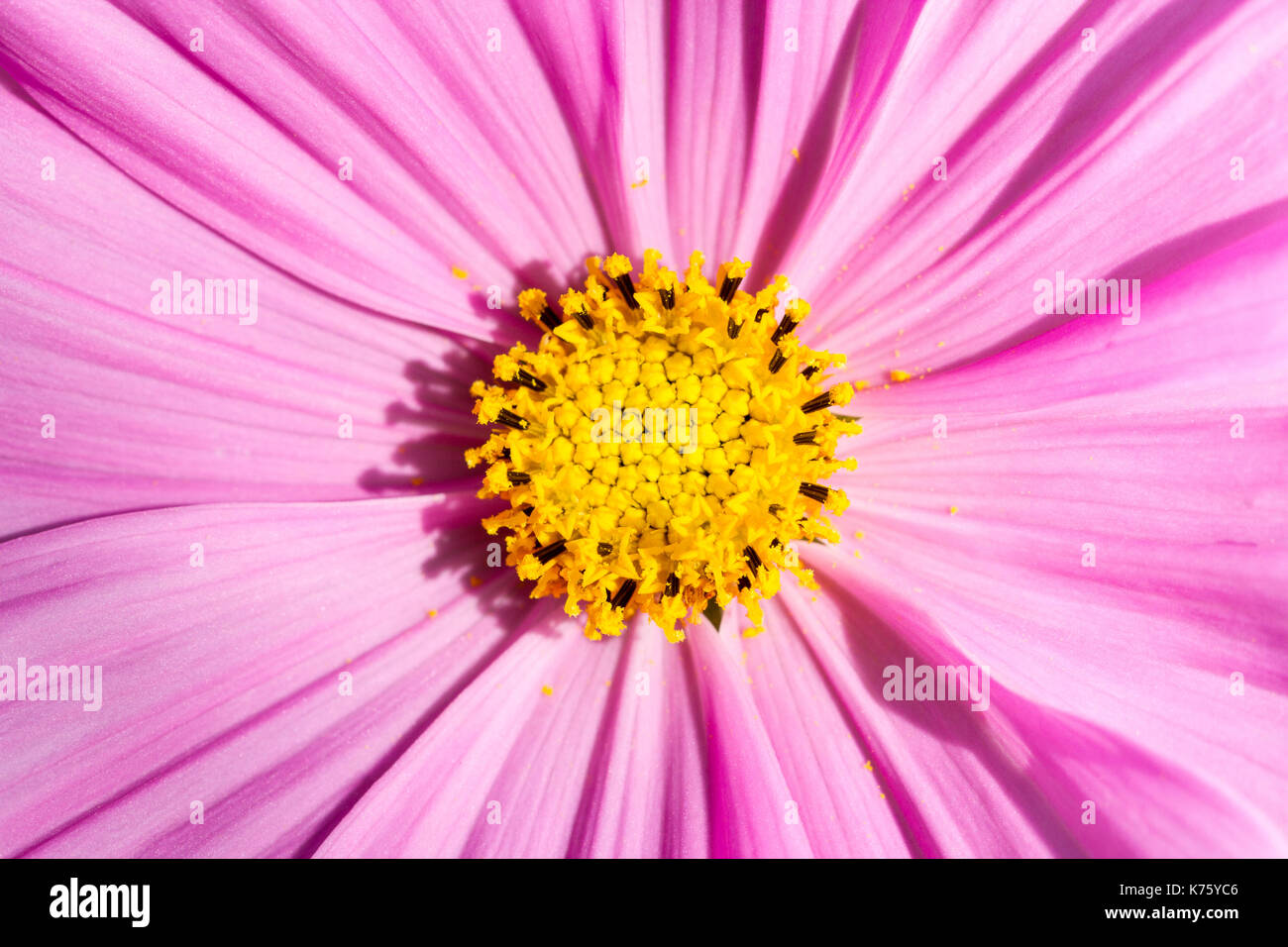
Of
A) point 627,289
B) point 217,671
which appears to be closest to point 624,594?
point 627,289

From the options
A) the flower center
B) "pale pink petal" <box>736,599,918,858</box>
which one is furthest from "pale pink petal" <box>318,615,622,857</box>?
"pale pink petal" <box>736,599,918,858</box>

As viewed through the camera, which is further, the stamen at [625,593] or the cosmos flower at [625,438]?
the stamen at [625,593]

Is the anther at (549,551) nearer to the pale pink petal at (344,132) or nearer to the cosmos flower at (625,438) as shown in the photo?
the cosmos flower at (625,438)
